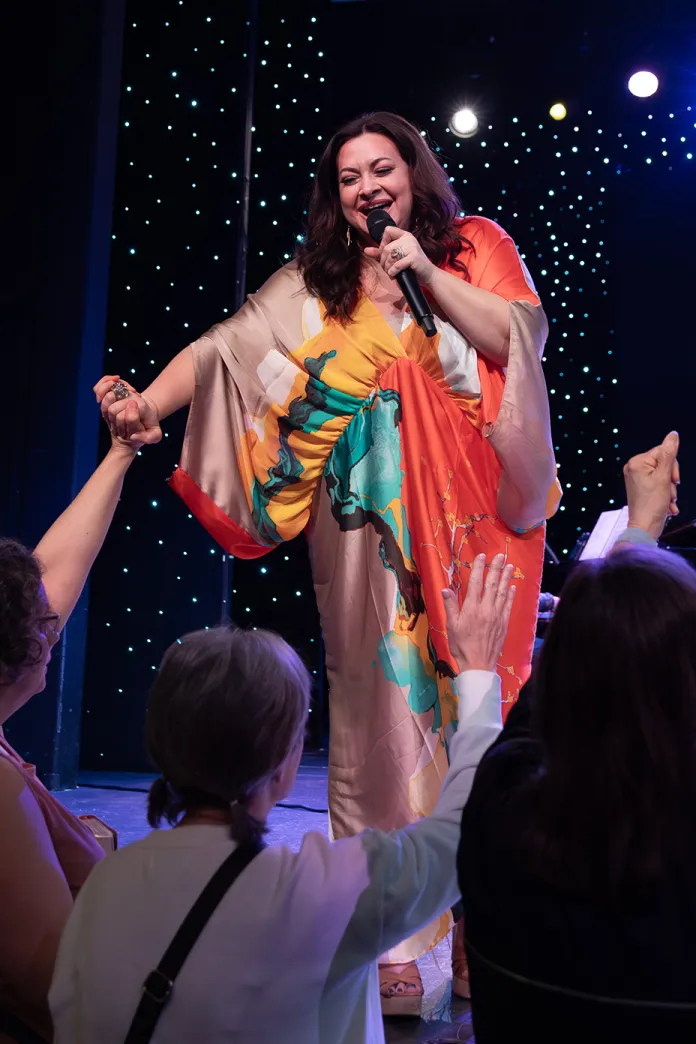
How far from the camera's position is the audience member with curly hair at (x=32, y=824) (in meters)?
1.11

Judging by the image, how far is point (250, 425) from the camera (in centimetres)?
204

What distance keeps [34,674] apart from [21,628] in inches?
3.2

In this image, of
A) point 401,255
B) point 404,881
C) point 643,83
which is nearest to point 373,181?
point 401,255

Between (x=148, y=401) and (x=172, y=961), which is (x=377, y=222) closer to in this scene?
(x=148, y=401)

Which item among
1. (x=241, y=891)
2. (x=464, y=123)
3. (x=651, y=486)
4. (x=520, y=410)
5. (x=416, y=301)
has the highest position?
(x=464, y=123)

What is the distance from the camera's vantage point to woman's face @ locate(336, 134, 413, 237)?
77.1 inches

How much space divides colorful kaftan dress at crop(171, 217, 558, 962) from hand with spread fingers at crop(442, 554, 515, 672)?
61cm

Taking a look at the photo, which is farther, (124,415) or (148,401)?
(148,401)

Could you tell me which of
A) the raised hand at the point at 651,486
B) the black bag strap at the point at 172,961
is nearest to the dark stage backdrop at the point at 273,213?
the raised hand at the point at 651,486

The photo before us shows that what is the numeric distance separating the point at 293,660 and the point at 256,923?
258 mm

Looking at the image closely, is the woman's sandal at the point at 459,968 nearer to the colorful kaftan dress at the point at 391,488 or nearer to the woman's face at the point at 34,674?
the colorful kaftan dress at the point at 391,488

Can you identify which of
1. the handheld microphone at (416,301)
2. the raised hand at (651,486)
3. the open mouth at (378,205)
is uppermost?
the open mouth at (378,205)

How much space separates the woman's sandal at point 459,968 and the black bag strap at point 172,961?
37.6 inches

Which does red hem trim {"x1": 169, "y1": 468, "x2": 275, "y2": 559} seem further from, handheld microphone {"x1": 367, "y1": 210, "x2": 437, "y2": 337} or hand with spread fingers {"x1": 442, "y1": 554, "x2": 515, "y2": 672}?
hand with spread fingers {"x1": 442, "y1": 554, "x2": 515, "y2": 672}
